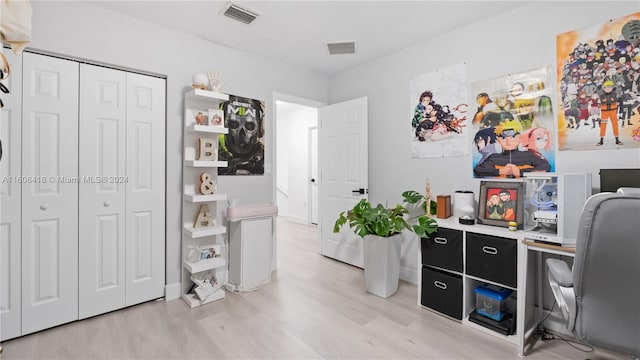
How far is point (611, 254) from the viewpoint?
1.13 meters

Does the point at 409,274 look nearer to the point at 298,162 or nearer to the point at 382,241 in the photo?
the point at 382,241

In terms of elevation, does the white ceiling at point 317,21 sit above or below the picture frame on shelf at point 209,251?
above

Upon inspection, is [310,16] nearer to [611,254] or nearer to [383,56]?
[383,56]

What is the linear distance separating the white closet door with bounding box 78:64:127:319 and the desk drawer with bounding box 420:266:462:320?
2.63 m

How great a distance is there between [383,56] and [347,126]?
0.91 metres

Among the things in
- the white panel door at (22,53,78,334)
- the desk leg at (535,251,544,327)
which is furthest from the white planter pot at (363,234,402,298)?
the white panel door at (22,53,78,334)

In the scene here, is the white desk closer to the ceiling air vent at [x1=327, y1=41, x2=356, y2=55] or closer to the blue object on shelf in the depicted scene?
the blue object on shelf

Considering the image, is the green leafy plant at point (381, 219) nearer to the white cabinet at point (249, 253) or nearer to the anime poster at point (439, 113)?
the anime poster at point (439, 113)

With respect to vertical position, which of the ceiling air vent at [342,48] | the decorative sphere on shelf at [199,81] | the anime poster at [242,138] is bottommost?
the anime poster at [242,138]

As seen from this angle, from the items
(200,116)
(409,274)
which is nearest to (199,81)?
(200,116)

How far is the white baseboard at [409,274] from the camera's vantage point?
3.14m

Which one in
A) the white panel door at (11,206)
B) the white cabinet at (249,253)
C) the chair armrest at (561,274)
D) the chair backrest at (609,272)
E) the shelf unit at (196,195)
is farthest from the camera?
the white cabinet at (249,253)

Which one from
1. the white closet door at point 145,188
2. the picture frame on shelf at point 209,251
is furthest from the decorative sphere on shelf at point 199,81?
the picture frame on shelf at point 209,251

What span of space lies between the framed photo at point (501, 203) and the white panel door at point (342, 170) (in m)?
1.38
